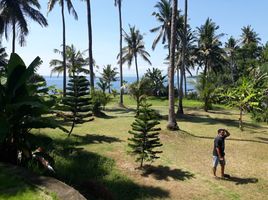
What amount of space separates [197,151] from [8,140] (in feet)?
32.2

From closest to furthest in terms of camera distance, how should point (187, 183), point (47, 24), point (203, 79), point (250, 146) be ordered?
point (187, 183) → point (250, 146) → point (47, 24) → point (203, 79)

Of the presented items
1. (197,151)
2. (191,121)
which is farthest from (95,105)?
(197,151)

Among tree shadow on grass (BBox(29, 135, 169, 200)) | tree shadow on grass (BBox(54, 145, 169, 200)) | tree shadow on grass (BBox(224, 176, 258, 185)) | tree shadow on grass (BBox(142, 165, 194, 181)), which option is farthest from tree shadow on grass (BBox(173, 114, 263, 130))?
tree shadow on grass (BBox(54, 145, 169, 200))

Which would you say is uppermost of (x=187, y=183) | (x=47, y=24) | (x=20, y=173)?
(x=47, y=24)

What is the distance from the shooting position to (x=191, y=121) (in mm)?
23672

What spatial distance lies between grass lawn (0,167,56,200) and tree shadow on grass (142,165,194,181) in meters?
6.51

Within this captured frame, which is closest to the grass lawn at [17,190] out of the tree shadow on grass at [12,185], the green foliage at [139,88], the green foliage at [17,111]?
the tree shadow on grass at [12,185]

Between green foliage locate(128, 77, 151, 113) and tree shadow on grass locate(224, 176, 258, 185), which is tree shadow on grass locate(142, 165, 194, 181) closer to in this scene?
tree shadow on grass locate(224, 176, 258, 185)

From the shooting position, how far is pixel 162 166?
12820 millimetres

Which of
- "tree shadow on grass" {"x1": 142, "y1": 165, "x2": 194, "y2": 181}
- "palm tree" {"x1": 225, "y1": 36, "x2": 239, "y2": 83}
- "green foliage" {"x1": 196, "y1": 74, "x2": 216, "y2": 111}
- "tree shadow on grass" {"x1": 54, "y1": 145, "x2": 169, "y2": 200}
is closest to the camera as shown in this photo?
"tree shadow on grass" {"x1": 54, "y1": 145, "x2": 169, "y2": 200}

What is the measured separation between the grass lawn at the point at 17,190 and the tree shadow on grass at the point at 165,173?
6.51 metres

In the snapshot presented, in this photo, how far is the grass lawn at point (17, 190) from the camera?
5.44 m

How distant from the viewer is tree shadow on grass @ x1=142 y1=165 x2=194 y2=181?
1175cm

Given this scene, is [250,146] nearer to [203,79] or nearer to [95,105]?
[95,105]
